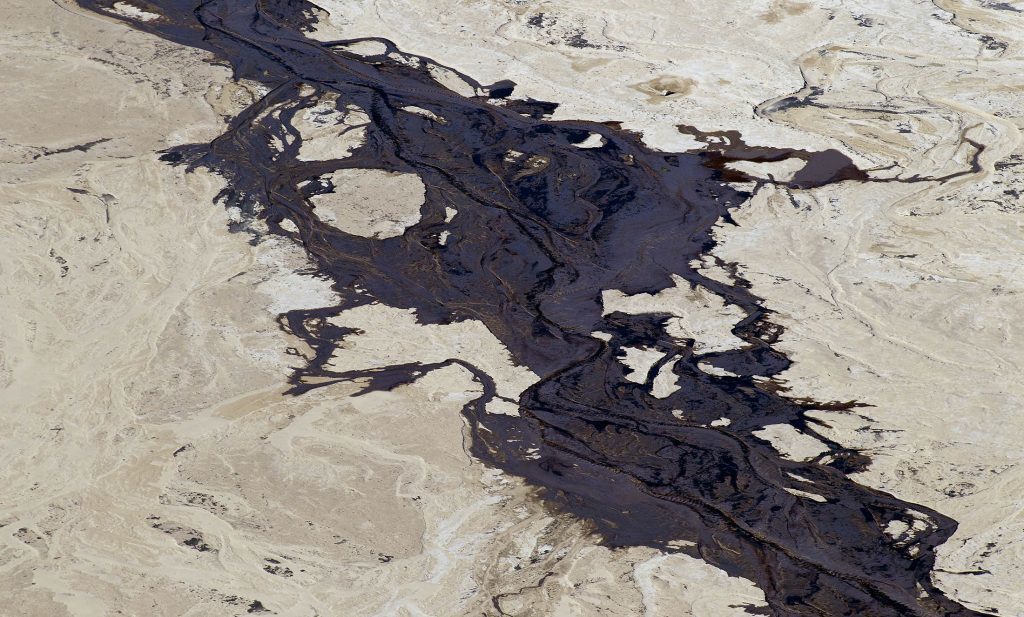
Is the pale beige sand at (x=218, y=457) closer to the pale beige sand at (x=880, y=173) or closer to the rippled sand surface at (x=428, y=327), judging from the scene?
the rippled sand surface at (x=428, y=327)

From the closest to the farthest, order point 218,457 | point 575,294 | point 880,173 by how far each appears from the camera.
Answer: point 218,457 < point 575,294 < point 880,173

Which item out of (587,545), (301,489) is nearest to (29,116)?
(301,489)

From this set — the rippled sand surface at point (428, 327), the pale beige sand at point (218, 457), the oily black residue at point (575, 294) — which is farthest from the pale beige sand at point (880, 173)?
the pale beige sand at point (218, 457)

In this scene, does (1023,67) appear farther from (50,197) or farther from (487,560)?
(50,197)

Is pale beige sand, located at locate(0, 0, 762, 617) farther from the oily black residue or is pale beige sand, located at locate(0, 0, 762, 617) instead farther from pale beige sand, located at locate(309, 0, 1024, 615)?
pale beige sand, located at locate(309, 0, 1024, 615)

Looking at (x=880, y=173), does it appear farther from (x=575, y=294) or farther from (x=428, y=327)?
(x=428, y=327)

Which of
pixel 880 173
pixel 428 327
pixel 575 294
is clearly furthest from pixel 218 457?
pixel 880 173
